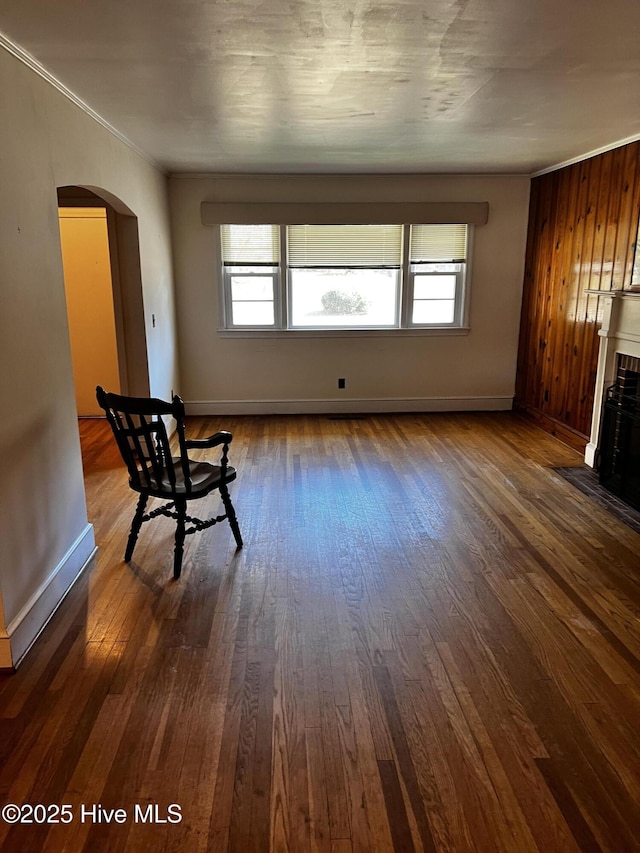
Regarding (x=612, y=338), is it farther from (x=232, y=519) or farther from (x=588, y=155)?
(x=232, y=519)

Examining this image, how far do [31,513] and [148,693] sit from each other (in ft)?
3.06

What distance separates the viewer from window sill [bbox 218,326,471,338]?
617 cm

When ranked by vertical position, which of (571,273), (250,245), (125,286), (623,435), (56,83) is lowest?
(623,435)

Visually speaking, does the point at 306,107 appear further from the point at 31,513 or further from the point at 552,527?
the point at 552,527

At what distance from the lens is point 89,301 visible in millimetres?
6039

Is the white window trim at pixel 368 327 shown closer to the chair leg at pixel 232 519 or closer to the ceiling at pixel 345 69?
the ceiling at pixel 345 69

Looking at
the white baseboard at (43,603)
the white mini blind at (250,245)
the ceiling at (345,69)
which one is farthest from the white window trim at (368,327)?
the white baseboard at (43,603)

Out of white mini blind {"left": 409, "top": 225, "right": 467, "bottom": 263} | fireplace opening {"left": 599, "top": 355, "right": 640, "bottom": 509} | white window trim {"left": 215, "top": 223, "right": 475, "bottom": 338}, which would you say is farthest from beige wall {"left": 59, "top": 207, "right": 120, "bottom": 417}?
fireplace opening {"left": 599, "top": 355, "right": 640, "bottom": 509}

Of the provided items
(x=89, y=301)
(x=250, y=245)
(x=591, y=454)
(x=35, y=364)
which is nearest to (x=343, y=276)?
(x=250, y=245)

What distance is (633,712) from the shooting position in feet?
6.70

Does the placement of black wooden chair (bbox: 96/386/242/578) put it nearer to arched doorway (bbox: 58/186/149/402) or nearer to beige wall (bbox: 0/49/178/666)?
beige wall (bbox: 0/49/178/666)

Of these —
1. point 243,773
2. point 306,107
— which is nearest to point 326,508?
point 243,773

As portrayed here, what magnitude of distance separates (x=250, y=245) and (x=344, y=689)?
4846 mm

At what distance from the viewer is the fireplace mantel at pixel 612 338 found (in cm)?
402
